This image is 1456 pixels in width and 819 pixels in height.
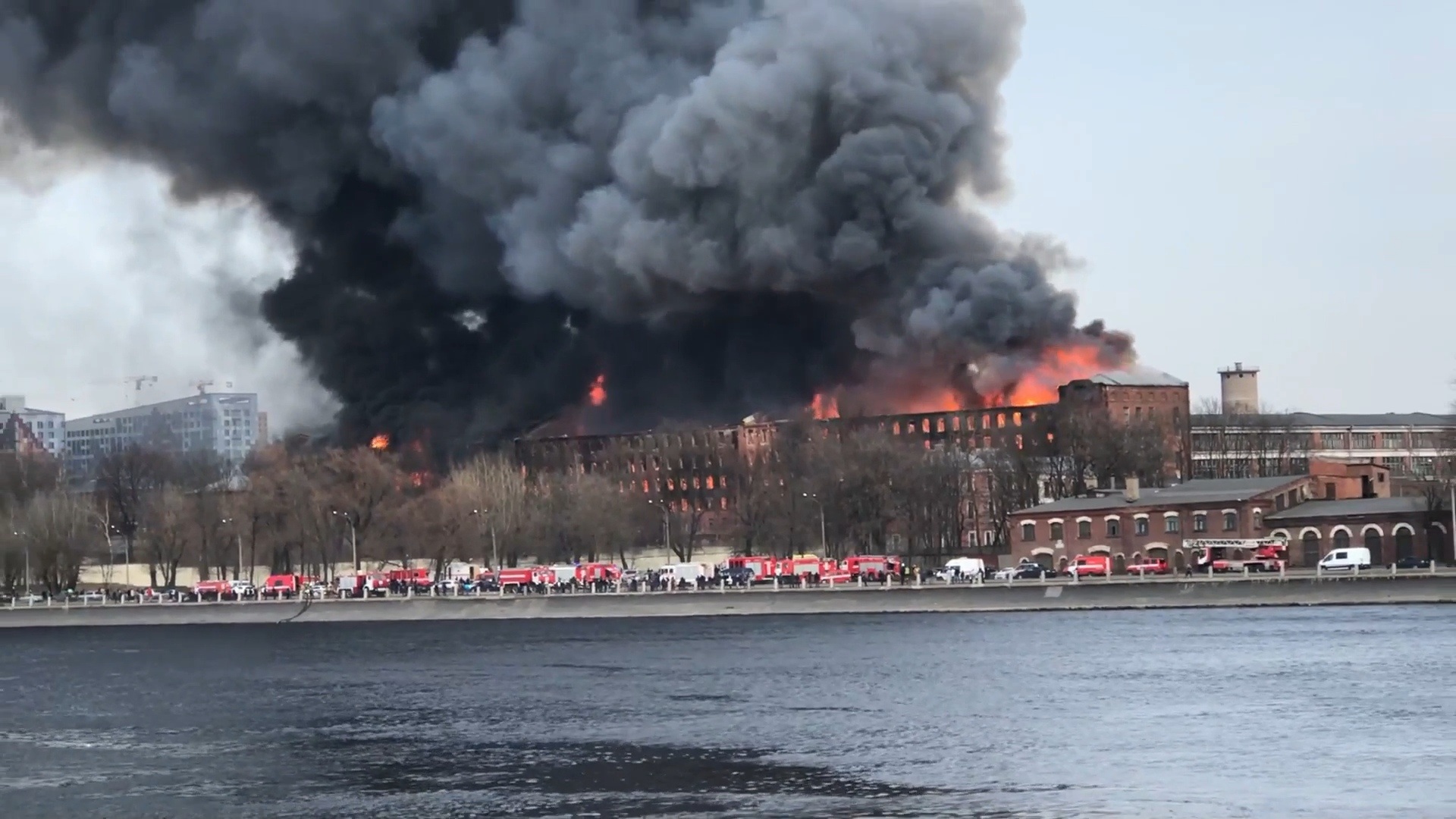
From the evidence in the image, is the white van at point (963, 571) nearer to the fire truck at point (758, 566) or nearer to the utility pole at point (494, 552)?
the fire truck at point (758, 566)

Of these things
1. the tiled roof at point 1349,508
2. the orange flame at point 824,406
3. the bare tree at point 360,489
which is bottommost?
the tiled roof at point 1349,508

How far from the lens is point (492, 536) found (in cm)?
9688

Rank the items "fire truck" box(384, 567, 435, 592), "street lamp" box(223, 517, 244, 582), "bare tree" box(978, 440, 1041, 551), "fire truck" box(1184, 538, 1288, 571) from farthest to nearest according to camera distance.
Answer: "street lamp" box(223, 517, 244, 582), "bare tree" box(978, 440, 1041, 551), "fire truck" box(384, 567, 435, 592), "fire truck" box(1184, 538, 1288, 571)

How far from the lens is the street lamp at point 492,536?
96.8 m

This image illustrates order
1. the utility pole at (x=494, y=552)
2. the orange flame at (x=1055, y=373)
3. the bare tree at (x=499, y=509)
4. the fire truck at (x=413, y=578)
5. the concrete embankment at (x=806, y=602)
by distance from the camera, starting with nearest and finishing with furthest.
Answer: the concrete embankment at (x=806, y=602) → the fire truck at (x=413, y=578) → the utility pole at (x=494, y=552) → the bare tree at (x=499, y=509) → the orange flame at (x=1055, y=373)

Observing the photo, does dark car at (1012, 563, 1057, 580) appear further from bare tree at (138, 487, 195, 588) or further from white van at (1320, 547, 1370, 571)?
bare tree at (138, 487, 195, 588)

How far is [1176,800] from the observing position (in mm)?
31188

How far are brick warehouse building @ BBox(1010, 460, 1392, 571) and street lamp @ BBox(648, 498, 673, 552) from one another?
22094 mm

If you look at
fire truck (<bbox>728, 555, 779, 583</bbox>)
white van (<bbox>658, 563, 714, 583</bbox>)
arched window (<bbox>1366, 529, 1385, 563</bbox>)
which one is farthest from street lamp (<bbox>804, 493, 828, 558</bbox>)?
arched window (<bbox>1366, 529, 1385, 563</bbox>)

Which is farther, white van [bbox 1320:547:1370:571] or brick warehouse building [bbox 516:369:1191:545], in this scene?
brick warehouse building [bbox 516:369:1191:545]

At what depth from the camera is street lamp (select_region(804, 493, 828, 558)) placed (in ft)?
307

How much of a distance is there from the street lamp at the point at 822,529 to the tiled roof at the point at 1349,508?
2177 cm

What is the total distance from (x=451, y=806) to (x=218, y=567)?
76397 millimetres

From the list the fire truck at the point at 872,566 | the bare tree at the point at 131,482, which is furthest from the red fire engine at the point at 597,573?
the bare tree at the point at 131,482
